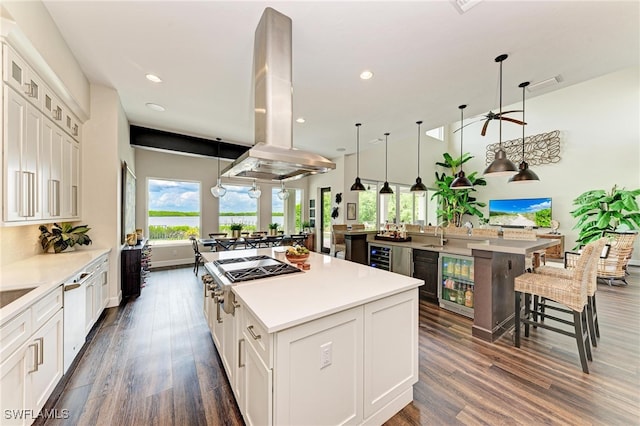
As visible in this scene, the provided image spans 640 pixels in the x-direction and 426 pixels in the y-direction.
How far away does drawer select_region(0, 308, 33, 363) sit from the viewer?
1.28 meters

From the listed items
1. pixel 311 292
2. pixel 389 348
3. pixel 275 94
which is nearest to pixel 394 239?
pixel 389 348

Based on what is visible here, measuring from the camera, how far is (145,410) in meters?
1.74

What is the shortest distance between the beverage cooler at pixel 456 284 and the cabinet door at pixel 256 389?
9.66 feet

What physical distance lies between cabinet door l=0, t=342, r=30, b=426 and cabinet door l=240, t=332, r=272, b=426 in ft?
3.98

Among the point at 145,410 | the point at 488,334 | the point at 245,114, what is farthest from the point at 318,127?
the point at 145,410

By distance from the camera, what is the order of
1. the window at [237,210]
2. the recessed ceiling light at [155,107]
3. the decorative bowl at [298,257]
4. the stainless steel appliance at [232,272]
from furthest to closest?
the window at [237,210] → the recessed ceiling light at [155,107] → the decorative bowl at [298,257] → the stainless steel appliance at [232,272]

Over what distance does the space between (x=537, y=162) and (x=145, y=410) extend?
10289mm

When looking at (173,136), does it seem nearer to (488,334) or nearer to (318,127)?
(318,127)

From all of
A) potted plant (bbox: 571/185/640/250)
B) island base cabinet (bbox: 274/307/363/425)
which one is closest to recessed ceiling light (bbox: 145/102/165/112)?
island base cabinet (bbox: 274/307/363/425)

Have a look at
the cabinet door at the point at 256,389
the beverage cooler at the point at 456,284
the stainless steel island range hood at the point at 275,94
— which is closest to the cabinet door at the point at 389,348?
the cabinet door at the point at 256,389

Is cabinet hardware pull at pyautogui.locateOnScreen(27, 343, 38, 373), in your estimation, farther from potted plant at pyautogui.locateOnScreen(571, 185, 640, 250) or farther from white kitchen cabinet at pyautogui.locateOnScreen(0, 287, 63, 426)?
potted plant at pyautogui.locateOnScreen(571, 185, 640, 250)

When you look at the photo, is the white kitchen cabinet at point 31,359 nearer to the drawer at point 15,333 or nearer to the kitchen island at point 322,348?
the drawer at point 15,333

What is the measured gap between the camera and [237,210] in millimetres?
7281

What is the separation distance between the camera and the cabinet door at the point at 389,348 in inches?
61.0
